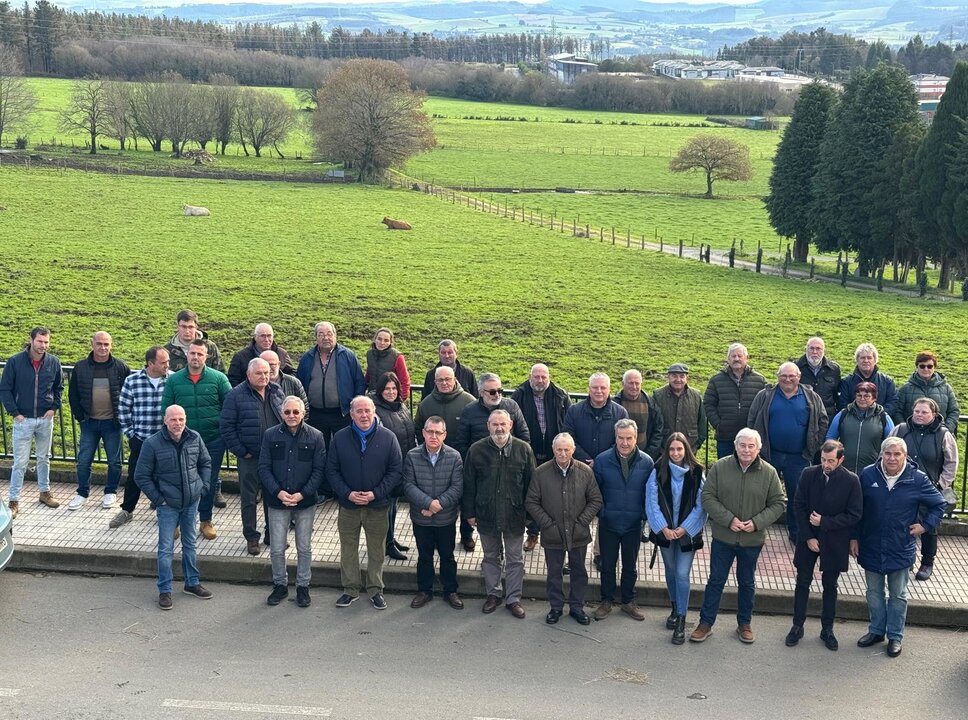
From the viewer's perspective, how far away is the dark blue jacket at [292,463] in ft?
33.7

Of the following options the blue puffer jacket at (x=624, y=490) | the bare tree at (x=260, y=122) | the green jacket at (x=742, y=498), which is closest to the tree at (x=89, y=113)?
the bare tree at (x=260, y=122)

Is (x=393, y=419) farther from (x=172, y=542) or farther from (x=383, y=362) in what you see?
(x=172, y=542)

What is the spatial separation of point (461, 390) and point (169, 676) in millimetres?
4129

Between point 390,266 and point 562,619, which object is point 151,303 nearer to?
point 390,266

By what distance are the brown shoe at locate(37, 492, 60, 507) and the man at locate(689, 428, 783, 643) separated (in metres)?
7.28

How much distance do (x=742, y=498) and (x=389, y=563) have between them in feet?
11.8

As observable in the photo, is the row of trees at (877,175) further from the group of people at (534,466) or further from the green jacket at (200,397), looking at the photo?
the green jacket at (200,397)

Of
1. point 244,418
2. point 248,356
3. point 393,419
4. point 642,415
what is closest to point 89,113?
point 248,356

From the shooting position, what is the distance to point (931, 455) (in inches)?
420

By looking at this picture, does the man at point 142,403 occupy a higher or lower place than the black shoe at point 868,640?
higher

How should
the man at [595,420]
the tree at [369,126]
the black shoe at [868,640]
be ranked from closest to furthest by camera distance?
the black shoe at [868,640]
the man at [595,420]
the tree at [369,126]

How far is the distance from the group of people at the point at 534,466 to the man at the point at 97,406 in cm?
2

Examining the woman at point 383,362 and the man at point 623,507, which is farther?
the woman at point 383,362

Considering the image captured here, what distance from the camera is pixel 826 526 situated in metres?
9.49
